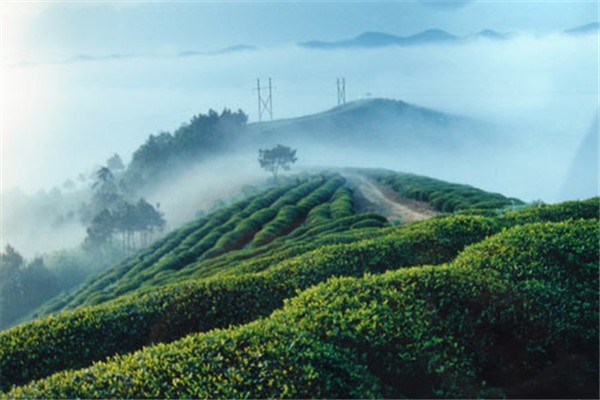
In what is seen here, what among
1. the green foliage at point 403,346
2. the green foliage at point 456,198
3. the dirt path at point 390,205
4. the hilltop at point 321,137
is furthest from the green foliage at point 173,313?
the hilltop at point 321,137

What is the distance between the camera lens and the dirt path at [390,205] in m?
37.5

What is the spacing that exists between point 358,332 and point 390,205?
3899 centimetres

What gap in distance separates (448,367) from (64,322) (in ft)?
22.7

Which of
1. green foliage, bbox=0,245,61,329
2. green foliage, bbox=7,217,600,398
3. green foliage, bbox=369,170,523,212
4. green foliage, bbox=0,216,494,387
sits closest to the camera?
green foliage, bbox=7,217,600,398

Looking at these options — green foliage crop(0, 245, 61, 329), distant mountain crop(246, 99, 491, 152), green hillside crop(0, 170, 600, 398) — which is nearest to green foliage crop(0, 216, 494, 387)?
green hillside crop(0, 170, 600, 398)

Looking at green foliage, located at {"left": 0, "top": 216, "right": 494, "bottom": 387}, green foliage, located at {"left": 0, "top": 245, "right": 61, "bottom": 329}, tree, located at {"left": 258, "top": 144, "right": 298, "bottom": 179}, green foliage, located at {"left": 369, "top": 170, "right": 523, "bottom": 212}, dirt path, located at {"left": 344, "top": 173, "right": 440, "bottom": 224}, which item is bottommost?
green foliage, located at {"left": 0, "top": 245, "right": 61, "bottom": 329}

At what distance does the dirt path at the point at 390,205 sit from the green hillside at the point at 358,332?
914 inches

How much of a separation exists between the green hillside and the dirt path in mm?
23220

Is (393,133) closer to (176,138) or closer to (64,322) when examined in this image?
(176,138)

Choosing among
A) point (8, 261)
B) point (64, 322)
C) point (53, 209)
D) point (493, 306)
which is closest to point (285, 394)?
point (493, 306)

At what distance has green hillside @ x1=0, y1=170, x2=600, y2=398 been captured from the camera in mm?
6539

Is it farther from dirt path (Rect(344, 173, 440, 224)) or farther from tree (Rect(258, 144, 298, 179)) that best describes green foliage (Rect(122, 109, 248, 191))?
dirt path (Rect(344, 173, 440, 224))

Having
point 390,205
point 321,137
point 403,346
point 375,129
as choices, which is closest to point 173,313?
point 403,346

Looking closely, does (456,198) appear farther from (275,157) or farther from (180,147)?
(180,147)
